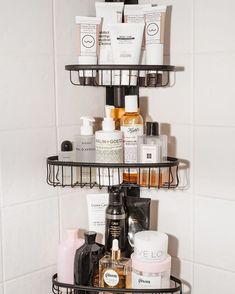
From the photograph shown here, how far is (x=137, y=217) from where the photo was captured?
1212 mm

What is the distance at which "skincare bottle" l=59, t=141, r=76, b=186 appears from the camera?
114 cm

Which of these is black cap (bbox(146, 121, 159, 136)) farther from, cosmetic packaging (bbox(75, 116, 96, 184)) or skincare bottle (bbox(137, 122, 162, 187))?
cosmetic packaging (bbox(75, 116, 96, 184))

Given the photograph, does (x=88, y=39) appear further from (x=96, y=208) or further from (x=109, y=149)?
(x=96, y=208)

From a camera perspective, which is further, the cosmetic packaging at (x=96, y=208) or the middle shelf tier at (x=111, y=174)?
the cosmetic packaging at (x=96, y=208)

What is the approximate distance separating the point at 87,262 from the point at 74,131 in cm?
33

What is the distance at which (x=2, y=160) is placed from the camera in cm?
108

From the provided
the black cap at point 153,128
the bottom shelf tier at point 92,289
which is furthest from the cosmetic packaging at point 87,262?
the black cap at point 153,128

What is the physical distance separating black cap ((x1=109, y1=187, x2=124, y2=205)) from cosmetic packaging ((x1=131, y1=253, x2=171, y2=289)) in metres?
0.14

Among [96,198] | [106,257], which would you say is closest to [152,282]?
[106,257]

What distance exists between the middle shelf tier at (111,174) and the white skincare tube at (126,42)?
0.81 feet

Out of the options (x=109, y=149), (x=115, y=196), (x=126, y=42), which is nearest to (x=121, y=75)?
(x=126, y=42)

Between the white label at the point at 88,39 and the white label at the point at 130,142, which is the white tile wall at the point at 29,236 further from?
the white label at the point at 88,39

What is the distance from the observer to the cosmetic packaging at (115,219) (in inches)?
45.6

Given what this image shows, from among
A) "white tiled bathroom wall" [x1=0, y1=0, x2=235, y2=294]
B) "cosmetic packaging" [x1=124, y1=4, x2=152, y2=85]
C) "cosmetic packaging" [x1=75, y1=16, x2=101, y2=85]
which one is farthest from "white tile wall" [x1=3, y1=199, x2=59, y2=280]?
"cosmetic packaging" [x1=124, y1=4, x2=152, y2=85]
